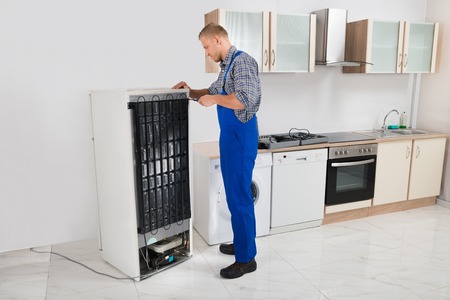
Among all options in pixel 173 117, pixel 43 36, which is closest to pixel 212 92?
pixel 173 117

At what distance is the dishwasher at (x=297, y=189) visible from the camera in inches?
135

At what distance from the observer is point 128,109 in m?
2.45

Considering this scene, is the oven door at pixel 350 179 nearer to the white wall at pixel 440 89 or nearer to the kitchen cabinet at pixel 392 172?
the kitchen cabinet at pixel 392 172

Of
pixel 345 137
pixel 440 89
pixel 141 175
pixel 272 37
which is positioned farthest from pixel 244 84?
pixel 440 89

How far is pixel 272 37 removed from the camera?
11.1ft

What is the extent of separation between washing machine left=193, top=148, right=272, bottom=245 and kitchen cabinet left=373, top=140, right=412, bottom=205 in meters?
1.27

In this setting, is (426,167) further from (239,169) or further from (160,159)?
(160,159)

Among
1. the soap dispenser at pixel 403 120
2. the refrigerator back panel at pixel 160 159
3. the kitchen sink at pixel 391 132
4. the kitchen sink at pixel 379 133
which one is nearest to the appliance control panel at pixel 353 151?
the kitchen sink at pixel 379 133

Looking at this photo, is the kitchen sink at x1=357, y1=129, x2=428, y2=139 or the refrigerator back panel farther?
the kitchen sink at x1=357, y1=129, x2=428, y2=139

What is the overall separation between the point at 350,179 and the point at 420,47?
5.42 feet

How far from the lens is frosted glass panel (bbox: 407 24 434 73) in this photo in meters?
4.05

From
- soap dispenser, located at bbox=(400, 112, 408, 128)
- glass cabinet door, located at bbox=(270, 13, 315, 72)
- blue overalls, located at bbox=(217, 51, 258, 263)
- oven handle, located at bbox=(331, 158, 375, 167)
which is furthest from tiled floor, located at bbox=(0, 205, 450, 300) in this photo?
glass cabinet door, located at bbox=(270, 13, 315, 72)

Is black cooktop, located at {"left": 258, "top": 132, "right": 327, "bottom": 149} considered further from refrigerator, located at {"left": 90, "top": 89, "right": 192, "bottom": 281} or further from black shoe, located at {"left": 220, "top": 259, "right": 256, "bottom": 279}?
black shoe, located at {"left": 220, "top": 259, "right": 256, "bottom": 279}

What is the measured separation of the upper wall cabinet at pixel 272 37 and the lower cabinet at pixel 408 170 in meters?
1.20
